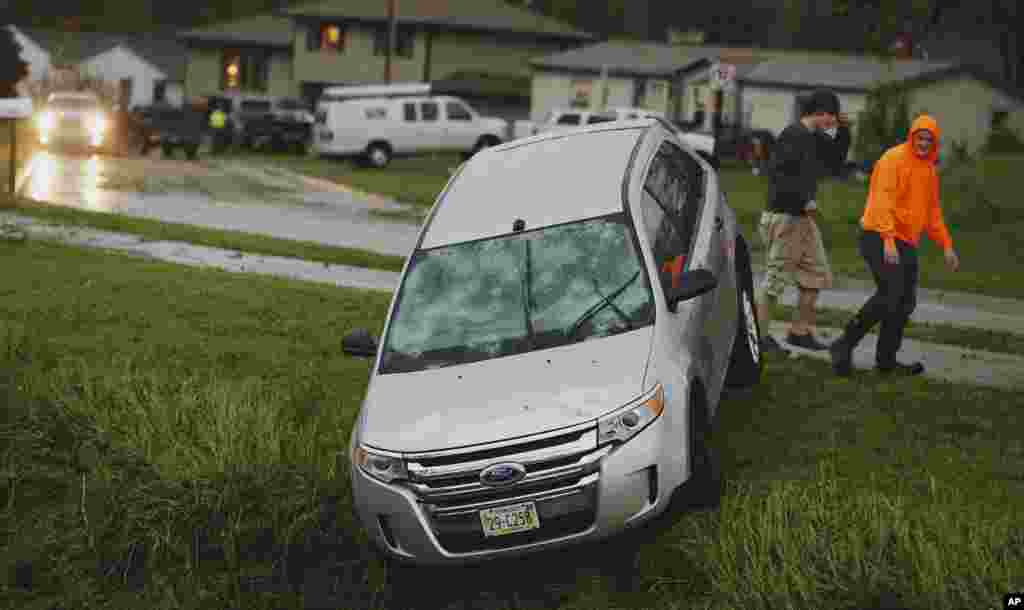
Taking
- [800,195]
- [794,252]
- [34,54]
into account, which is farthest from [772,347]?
[34,54]

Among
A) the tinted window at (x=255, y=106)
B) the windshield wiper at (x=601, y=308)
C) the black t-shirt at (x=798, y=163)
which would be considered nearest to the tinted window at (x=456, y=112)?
the tinted window at (x=255, y=106)

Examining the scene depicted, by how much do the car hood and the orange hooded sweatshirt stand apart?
341cm

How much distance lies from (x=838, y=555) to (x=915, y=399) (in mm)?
3796

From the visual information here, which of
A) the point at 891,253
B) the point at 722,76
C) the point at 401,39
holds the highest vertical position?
the point at 401,39

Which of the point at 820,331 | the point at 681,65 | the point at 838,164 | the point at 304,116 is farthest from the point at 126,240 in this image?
the point at 681,65

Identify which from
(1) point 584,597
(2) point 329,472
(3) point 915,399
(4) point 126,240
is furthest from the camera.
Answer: (4) point 126,240

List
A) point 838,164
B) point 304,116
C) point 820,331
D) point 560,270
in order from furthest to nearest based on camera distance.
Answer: point 304,116 → point 820,331 → point 838,164 → point 560,270

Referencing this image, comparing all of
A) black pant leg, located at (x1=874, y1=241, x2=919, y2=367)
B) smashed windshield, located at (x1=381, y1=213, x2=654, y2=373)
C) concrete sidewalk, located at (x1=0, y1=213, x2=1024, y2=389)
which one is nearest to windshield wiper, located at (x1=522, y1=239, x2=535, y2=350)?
smashed windshield, located at (x1=381, y1=213, x2=654, y2=373)

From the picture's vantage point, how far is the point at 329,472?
9.35 metres

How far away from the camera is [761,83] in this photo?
192 ft

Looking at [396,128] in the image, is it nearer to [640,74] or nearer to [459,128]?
[459,128]

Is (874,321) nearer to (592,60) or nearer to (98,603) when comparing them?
(98,603)

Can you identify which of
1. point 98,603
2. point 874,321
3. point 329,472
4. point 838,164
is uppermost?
point 838,164

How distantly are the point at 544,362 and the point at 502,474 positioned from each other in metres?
0.78
